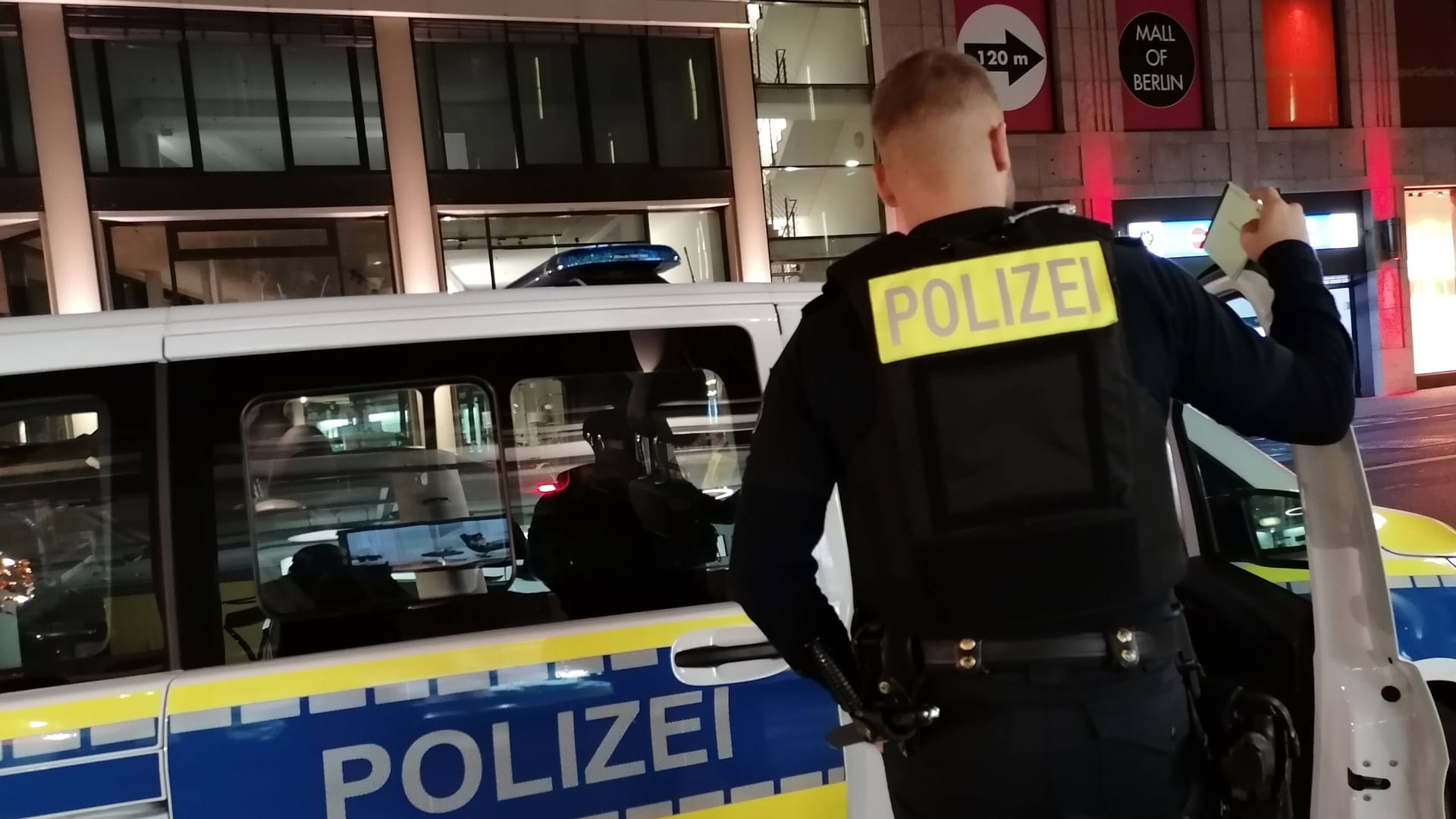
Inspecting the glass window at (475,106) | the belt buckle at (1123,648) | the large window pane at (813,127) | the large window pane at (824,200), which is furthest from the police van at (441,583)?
the large window pane at (813,127)

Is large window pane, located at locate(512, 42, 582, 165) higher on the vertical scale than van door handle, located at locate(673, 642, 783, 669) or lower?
higher

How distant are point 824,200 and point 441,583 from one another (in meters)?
11.9

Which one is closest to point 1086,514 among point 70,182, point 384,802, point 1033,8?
point 384,802

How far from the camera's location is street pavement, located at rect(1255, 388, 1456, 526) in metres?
7.47

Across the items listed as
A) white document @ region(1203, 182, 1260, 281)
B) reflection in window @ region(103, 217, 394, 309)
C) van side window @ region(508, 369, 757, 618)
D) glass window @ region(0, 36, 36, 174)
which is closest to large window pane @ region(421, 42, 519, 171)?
reflection in window @ region(103, 217, 394, 309)

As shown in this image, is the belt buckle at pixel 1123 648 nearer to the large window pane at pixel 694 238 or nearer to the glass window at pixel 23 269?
the large window pane at pixel 694 238

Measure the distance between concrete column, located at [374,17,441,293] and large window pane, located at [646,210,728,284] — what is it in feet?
9.20

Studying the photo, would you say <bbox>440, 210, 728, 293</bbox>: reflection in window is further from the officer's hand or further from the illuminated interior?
the illuminated interior

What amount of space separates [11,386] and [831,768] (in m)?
1.68

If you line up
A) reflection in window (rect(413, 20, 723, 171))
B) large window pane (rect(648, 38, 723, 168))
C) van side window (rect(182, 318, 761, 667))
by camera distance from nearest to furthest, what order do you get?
van side window (rect(182, 318, 761, 667))
reflection in window (rect(413, 20, 723, 171))
large window pane (rect(648, 38, 723, 168))

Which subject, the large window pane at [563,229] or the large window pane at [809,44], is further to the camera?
the large window pane at [809,44]

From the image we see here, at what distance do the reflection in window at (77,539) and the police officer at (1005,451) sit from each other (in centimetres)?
114

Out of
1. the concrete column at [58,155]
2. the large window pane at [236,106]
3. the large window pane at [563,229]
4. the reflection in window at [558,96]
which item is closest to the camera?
the concrete column at [58,155]

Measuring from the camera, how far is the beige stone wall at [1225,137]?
46.9 feet
